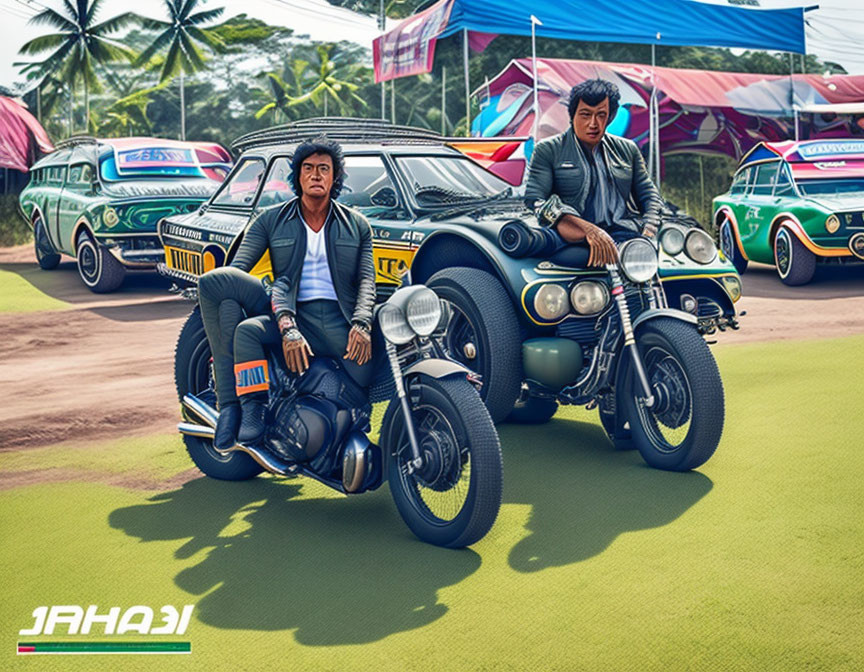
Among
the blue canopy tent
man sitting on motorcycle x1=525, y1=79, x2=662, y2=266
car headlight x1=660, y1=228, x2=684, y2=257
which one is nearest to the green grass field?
car headlight x1=660, y1=228, x2=684, y2=257

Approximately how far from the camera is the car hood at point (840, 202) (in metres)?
12.7

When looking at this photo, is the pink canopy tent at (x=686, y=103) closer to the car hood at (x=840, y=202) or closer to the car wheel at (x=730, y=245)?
the car wheel at (x=730, y=245)

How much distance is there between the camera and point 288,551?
173 inches

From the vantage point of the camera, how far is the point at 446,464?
424 cm

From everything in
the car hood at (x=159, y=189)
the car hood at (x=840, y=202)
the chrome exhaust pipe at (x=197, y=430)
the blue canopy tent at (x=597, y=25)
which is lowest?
the chrome exhaust pipe at (x=197, y=430)

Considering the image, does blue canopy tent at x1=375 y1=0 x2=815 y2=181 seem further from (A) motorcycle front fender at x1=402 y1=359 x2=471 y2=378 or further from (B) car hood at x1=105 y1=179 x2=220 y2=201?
(A) motorcycle front fender at x1=402 y1=359 x2=471 y2=378

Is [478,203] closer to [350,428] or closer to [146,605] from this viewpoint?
[350,428]

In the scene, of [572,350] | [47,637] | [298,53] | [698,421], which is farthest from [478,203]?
[298,53]

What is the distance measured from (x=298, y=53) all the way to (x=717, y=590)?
215ft

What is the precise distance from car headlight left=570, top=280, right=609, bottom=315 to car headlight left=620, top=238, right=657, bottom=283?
0.97 feet

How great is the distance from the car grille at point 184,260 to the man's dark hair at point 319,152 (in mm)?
4649

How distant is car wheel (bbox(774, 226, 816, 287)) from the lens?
12984mm

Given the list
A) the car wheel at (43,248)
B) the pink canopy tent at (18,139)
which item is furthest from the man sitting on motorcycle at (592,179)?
the pink canopy tent at (18,139)

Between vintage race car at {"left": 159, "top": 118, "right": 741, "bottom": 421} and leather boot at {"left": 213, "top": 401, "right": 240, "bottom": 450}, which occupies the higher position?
vintage race car at {"left": 159, "top": 118, "right": 741, "bottom": 421}
